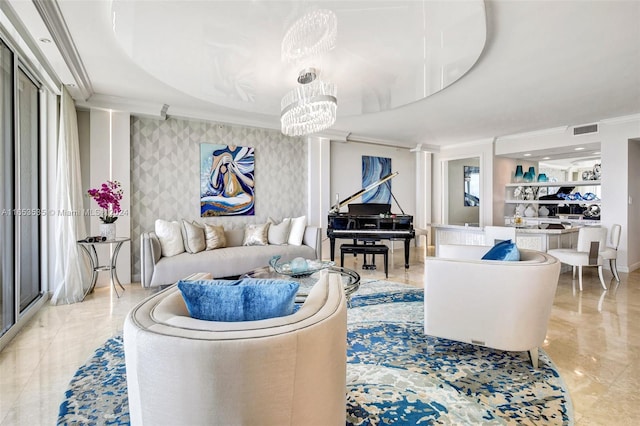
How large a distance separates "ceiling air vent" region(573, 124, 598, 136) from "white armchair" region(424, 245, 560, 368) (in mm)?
4589

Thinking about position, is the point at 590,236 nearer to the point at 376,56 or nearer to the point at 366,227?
the point at 366,227

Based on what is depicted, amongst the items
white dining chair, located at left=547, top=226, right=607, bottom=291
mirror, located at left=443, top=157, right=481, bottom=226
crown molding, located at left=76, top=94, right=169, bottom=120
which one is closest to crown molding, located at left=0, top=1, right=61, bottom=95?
crown molding, located at left=76, top=94, right=169, bottom=120

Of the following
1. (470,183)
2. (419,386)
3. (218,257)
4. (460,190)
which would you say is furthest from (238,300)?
(470,183)

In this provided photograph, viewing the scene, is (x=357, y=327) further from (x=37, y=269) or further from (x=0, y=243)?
(x=37, y=269)

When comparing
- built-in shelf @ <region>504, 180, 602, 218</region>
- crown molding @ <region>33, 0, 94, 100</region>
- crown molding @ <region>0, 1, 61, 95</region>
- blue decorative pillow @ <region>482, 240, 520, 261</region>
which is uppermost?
crown molding @ <region>33, 0, 94, 100</region>

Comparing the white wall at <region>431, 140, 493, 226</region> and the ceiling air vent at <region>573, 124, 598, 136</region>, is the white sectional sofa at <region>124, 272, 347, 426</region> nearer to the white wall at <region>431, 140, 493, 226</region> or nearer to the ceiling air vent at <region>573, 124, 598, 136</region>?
the ceiling air vent at <region>573, 124, 598, 136</region>

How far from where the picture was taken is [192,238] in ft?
14.5

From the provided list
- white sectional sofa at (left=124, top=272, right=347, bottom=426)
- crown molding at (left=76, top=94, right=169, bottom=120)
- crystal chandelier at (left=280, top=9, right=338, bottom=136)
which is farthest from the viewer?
crown molding at (left=76, top=94, right=169, bottom=120)

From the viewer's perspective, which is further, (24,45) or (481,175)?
(481,175)

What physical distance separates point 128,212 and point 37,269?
3.81 ft

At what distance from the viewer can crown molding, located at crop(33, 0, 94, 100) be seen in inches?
88.4

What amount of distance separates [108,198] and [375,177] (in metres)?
5.03

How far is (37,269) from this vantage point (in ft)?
11.9

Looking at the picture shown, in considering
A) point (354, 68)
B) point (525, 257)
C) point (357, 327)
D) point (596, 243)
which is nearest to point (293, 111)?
point (354, 68)
